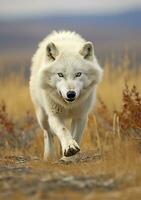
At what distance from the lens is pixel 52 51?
7949 millimetres

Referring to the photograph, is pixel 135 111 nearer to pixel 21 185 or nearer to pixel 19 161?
pixel 19 161

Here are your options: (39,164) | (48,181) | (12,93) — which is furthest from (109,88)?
(48,181)

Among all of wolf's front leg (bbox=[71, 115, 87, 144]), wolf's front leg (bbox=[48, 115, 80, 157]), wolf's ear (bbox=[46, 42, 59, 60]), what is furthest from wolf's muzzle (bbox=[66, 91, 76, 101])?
wolf's front leg (bbox=[71, 115, 87, 144])

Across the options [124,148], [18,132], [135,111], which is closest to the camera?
[124,148]

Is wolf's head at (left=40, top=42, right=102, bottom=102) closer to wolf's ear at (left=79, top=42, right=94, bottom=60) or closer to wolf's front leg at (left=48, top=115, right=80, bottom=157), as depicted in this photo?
wolf's ear at (left=79, top=42, right=94, bottom=60)

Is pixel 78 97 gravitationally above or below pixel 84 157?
above

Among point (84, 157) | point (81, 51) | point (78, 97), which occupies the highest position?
point (81, 51)

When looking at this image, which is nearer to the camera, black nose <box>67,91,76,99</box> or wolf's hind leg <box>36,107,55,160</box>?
black nose <box>67,91,76,99</box>

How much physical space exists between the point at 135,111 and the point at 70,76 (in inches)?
44.7

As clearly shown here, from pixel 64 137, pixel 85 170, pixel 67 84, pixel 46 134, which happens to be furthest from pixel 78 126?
pixel 85 170

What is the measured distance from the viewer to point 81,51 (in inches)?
313

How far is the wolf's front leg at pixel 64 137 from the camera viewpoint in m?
7.25

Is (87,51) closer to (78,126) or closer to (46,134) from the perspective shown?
(78,126)

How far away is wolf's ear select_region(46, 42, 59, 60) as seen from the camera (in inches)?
312
